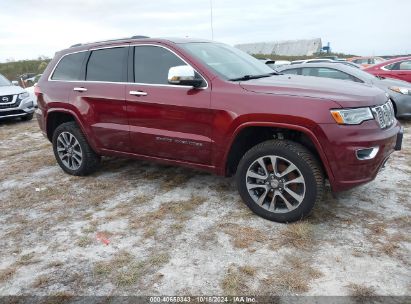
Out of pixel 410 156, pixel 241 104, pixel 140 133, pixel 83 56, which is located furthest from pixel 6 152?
pixel 410 156

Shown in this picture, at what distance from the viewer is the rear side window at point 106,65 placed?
4.50m

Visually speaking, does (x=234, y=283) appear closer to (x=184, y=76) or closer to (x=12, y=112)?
(x=184, y=76)

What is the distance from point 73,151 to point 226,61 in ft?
8.08

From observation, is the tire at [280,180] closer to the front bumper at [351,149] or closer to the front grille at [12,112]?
the front bumper at [351,149]

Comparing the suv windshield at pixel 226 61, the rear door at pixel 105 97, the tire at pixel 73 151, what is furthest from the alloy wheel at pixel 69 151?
the suv windshield at pixel 226 61

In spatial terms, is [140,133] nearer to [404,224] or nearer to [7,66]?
[404,224]

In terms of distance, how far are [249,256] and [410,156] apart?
3.73m

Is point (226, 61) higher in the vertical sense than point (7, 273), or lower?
higher

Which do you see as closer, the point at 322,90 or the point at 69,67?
the point at 322,90

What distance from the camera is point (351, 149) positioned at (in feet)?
10.3

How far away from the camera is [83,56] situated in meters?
4.91

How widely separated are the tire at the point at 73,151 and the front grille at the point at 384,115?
11.4 ft

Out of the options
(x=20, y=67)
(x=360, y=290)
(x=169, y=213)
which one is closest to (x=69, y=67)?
(x=169, y=213)

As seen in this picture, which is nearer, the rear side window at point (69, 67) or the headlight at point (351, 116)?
the headlight at point (351, 116)
